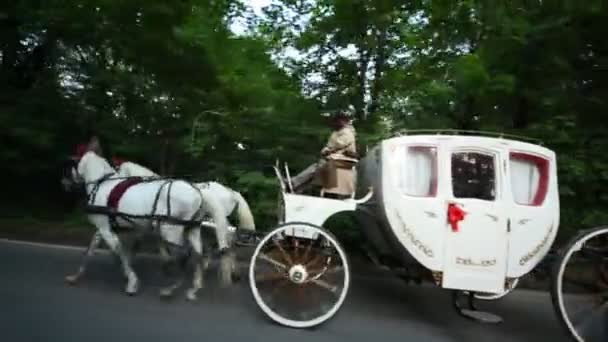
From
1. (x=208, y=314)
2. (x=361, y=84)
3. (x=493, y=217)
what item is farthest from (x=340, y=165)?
(x=361, y=84)

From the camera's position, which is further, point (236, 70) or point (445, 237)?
point (236, 70)

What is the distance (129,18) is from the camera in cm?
920

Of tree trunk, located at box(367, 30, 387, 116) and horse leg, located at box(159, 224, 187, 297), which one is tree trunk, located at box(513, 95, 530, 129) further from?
horse leg, located at box(159, 224, 187, 297)

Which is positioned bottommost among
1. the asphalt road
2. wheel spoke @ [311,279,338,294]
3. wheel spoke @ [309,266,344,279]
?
the asphalt road

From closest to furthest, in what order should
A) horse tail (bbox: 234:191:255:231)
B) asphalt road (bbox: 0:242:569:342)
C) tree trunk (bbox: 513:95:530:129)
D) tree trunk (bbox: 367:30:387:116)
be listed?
1. asphalt road (bbox: 0:242:569:342)
2. horse tail (bbox: 234:191:255:231)
3. tree trunk (bbox: 513:95:530:129)
4. tree trunk (bbox: 367:30:387:116)

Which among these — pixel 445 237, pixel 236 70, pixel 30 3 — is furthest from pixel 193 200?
pixel 30 3

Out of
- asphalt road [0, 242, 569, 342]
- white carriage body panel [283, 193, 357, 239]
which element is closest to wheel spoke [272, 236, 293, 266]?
white carriage body panel [283, 193, 357, 239]

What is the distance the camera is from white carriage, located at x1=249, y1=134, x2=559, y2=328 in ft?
16.8

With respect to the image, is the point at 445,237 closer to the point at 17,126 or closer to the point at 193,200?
the point at 193,200

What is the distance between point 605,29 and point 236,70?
515cm

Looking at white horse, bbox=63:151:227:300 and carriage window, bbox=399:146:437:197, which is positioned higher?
carriage window, bbox=399:146:437:197

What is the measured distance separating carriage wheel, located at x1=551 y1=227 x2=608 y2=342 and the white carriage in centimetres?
28

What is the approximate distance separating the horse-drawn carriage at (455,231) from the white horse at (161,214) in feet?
2.99

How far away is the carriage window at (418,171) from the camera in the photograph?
17.4 ft
